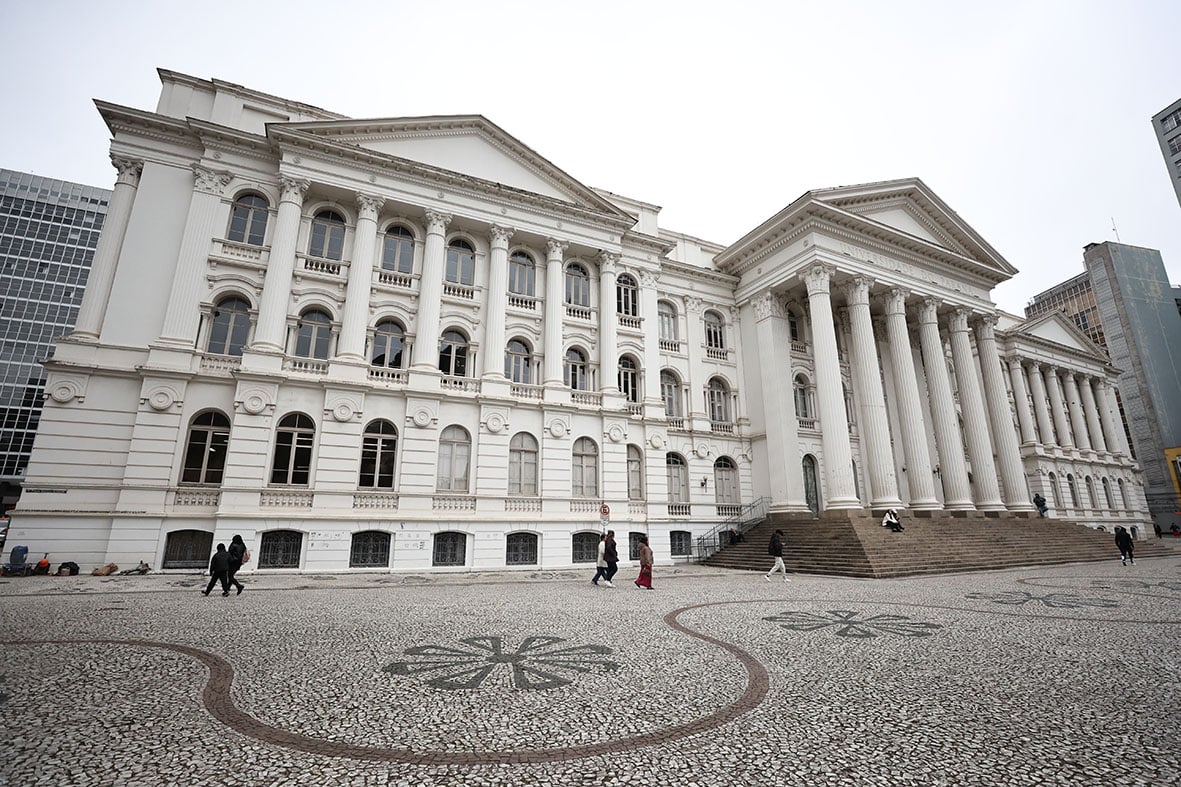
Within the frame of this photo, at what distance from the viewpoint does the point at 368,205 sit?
20.7 meters

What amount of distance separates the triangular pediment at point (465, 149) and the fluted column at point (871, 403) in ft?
43.0

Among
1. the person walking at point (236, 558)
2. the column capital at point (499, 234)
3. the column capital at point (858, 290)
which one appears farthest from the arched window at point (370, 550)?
the column capital at point (858, 290)

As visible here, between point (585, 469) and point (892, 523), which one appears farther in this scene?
point (585, 469)

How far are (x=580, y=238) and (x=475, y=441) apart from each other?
10.8 meters

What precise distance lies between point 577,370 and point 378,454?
941 cm

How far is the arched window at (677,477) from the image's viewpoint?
83.5ft

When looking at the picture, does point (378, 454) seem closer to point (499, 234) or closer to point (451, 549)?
point (451, 549)

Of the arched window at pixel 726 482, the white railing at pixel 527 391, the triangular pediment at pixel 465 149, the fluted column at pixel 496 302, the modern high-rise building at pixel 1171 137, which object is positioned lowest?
the arched window at pixel 726 482

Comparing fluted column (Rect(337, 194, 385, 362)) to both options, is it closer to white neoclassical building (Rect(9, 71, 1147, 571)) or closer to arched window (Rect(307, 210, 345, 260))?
white neoclassical building (Rect(9, 71, 1147, 571))

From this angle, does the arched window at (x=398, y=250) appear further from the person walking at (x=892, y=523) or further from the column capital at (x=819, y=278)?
the person walking at (x=892, y=523)

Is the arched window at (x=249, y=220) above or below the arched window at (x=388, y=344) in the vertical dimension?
above

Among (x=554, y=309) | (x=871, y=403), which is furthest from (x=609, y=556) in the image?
(x=871, y=403)

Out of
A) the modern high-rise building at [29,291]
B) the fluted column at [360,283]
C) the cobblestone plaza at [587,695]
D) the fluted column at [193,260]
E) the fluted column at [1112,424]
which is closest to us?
the cobblestone plaza at [587,695]

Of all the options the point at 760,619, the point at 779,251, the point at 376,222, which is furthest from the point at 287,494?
the point at 779,251
